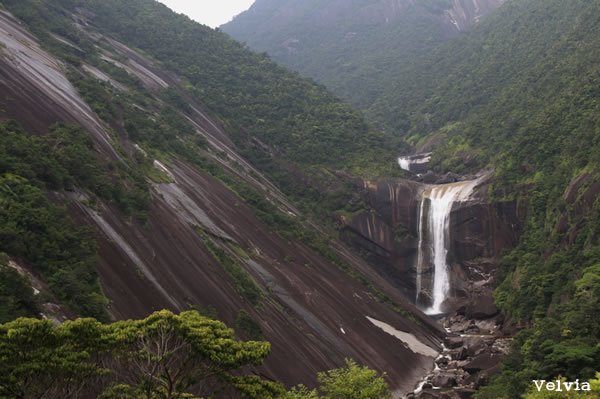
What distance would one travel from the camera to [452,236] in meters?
51.0

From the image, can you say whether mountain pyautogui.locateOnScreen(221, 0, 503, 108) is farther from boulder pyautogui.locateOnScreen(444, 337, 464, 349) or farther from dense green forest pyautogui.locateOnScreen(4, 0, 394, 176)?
boulder pyautogui.locateOnScreen(444, 337, 464, 349)

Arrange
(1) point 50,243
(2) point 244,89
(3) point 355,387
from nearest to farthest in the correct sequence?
1. (3) point 355,387
2. (1) point 50,243
3. (2) point 244,89

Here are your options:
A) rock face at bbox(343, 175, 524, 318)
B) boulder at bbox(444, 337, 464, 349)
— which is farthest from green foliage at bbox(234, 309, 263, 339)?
rock face at bbox(343, 175, 524, 318)

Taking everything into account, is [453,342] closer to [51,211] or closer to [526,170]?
[526,170]

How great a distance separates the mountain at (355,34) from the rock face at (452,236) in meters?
63.8

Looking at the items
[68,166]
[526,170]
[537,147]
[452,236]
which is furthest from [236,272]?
[537,147]

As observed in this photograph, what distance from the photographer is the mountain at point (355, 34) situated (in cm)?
12921

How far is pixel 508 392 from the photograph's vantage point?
24.1 metres

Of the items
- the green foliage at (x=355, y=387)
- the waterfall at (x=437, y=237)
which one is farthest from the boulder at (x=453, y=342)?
the green foliage at (x=355, y=387)

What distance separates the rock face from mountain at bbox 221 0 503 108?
209 ft

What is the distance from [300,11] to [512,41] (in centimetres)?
9612

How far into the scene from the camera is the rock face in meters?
48.1

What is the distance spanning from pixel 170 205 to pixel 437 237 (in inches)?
1087

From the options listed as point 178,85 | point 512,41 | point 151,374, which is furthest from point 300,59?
point 151,374
